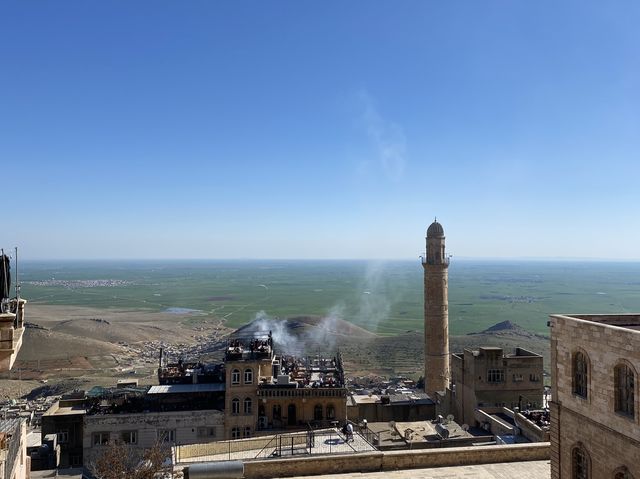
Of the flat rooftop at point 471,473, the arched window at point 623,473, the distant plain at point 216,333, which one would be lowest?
the distant plain at point 216,333

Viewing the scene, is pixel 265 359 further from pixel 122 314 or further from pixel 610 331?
pixel 122 314

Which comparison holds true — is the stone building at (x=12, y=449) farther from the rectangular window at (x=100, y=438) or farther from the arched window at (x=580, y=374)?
the rectangular window at (x=100, y=438)

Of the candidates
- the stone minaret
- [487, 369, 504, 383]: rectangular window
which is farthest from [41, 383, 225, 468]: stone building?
the stone minaret

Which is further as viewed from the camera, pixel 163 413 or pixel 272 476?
pixel 163 413

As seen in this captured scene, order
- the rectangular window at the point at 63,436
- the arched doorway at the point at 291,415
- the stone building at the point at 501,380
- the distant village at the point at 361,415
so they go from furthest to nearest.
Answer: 1. the stone building at the point at 501,380
2. the rectangular window at the point at 63,436
3. the arched doorway at the point at 291,415
4. the distant village at the point at 361,415

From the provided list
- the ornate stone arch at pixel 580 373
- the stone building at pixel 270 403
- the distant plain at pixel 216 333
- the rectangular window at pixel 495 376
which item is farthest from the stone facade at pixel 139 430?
the distant plain at pixel 216 333

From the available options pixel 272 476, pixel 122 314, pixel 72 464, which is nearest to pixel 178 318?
pixel 122 314

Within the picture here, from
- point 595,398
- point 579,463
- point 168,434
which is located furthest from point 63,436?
point 595,398
